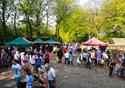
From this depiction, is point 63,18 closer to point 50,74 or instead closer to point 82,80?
point 82,80

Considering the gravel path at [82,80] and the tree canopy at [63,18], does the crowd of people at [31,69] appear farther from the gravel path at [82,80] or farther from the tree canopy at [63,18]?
the tree canopy at [63,18]

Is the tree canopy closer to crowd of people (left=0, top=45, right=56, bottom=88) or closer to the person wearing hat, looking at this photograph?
crowd of people (left=0, top=45, right=56, bottom=88)

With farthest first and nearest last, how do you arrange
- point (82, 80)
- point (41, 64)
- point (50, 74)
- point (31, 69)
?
point (41, 64) → point (82, 80) → point (31, 69) → point (50, 74)

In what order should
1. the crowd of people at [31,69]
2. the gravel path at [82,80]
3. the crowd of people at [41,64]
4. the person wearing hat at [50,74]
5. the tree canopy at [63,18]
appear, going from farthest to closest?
the tree canopy at [63,18] → the gravel path at [82,80] → the person wearing hat at [50,74] → the crowd of people at [41,64] → the crowd of people at [31,69]

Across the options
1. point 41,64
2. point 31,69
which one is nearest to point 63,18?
point 41,64

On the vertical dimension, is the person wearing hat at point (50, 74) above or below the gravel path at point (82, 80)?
above

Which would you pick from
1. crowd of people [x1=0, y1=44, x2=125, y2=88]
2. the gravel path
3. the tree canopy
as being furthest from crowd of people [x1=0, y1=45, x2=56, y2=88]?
the tree canopy

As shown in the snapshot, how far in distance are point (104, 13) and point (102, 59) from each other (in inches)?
1401

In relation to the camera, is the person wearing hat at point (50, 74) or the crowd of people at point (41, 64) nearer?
the crowd of people at point (41, 64)

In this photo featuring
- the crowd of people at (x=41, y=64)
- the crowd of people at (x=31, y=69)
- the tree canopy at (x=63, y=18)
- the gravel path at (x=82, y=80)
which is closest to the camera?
the crowd of people at (x=31, y=69)

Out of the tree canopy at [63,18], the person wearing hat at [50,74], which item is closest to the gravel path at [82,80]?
the person wearing hat at [50,74]

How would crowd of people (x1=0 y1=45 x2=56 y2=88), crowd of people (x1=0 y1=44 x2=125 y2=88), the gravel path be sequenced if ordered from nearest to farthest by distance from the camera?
crowd of people (x1=0 y1=45 x2=56 y2=88), crowd of people (x1=0 y1=44 x2=125 y2=88), the gravel path

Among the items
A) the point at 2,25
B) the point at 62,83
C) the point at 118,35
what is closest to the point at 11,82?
the point at 62,83

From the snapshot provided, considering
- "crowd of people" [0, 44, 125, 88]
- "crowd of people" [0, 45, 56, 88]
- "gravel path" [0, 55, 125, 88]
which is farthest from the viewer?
"gravel path" [0, 55, 125, 88]
